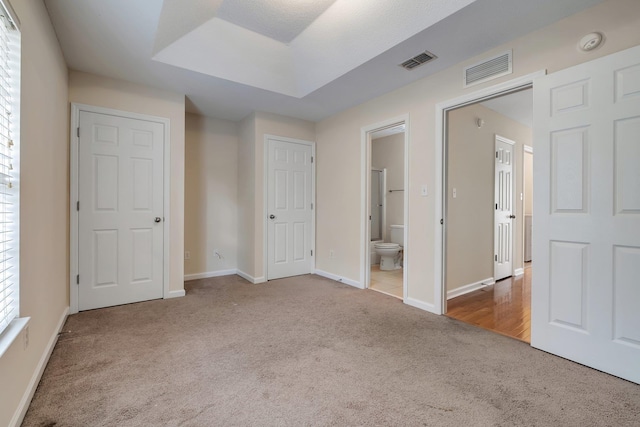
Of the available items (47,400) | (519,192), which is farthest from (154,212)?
(519,192)

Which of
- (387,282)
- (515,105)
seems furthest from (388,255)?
(515,105)

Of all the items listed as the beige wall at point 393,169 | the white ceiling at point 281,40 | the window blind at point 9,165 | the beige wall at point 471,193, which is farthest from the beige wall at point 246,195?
the beige wall at point 393,169

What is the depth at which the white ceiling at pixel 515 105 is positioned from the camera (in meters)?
3.57

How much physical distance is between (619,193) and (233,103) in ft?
12.4

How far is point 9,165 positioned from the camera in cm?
146

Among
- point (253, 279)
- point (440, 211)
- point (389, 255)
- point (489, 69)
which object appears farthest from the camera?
point (389, 255)

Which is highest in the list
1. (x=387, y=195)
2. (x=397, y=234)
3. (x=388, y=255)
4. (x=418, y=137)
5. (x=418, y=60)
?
(x=418, y=60)

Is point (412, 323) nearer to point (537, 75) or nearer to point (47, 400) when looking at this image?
point (537, 75)

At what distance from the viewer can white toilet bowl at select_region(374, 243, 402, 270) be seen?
192 inches

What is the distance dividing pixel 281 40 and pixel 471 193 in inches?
113

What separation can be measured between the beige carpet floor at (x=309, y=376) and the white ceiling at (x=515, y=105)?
9.29ft

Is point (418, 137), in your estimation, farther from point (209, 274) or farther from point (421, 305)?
point (209, 274)

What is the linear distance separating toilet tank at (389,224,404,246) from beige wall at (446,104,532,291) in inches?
69.2

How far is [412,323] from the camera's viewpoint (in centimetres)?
263
